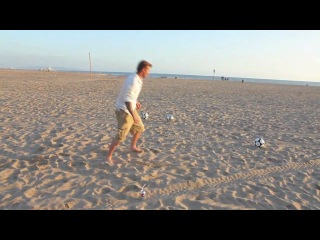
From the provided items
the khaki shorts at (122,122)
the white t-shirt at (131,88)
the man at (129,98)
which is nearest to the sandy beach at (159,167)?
the khaki shorts at (122,122)

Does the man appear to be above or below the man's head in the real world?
below

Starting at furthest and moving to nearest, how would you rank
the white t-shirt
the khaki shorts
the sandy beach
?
the khaki shorts, the white t-shirt, the sandy beach

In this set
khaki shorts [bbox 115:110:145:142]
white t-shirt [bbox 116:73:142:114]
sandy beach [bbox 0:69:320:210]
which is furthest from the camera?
khaki shorts [bbox 115:110:145:142]

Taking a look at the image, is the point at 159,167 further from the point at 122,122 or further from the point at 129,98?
the point at 129,98

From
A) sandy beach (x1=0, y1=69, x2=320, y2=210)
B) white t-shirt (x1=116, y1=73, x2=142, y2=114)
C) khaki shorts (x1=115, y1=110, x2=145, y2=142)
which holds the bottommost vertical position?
sandy beach (x1=0, y1=69, x2=320, y2=210)

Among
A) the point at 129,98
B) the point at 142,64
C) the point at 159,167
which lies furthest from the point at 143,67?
the point at 159,167

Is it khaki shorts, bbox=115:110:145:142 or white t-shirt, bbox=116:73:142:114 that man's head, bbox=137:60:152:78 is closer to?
white t-shirt, bbox=116:73:142:114

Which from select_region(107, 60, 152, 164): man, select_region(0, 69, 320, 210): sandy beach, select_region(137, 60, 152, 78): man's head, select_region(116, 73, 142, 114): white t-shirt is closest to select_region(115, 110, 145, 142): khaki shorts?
select_region(107, 60, 152, 164): man

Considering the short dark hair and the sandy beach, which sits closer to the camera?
the sandy beach

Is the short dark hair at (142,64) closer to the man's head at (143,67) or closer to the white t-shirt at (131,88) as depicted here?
the man's head at (143,67)
